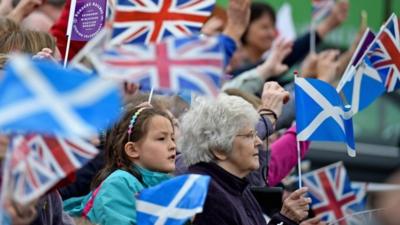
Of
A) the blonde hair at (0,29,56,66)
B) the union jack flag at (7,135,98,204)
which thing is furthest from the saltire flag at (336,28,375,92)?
the union jack flag at (7,135,98,204)

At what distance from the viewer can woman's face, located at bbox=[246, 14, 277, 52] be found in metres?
10.0

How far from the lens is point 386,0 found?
1219 cm

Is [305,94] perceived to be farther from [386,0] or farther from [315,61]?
[386,0]

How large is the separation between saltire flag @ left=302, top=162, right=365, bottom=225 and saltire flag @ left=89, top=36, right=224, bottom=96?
406 centimetres

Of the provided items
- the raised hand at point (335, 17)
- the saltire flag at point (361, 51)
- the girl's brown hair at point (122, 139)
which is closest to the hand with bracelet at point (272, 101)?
the saltire flag at point (361, 51)

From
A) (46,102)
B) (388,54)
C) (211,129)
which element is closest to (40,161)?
(46,102)

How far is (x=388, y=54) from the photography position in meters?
7.54

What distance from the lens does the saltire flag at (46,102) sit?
405cm

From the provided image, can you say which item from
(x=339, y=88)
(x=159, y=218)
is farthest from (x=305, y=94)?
(x=159, y=218)

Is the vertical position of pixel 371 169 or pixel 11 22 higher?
pixel 11 22

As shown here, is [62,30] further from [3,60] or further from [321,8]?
[321,8]

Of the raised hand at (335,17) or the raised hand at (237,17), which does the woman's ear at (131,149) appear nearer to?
the raised hand at (237,17)

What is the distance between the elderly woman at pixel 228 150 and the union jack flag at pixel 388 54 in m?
1.19

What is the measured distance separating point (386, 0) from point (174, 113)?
17.0 feet
